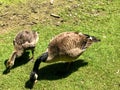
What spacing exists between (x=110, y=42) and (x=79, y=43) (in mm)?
1515

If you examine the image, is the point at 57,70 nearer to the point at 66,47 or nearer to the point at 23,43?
the point at 66,47

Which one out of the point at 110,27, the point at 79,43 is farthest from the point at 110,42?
the point at 79,43

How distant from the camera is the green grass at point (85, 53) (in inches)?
329

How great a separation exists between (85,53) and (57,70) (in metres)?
0.97

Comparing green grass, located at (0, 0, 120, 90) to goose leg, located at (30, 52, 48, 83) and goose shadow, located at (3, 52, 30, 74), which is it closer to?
goose shadow, located at (3, 52, 30, 74)

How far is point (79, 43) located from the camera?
8.35m

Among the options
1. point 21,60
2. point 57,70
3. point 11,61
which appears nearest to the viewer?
point 11,61

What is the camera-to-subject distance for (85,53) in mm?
9180

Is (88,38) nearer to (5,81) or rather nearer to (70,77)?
(70,77)

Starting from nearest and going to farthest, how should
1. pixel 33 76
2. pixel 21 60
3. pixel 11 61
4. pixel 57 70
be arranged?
pixel 33 76 < pixel 11 61 < pixel 57 70 < pixel 21 60

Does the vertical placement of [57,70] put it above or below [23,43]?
below

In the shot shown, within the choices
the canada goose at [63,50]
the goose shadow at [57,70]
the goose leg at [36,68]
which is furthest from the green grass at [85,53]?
the canada goose at [63,50]

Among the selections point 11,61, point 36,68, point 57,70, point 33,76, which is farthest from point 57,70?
point 11,61

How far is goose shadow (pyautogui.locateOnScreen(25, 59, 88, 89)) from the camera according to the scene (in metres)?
8.55
